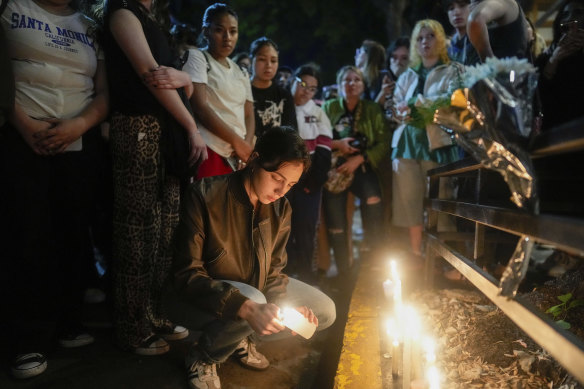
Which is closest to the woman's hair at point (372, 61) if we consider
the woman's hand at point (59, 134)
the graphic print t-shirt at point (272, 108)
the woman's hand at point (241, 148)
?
the graphic print t-shirt at point (272, 108)

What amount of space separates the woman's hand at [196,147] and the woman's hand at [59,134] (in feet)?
2.18

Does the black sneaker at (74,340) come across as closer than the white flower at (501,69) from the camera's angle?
No

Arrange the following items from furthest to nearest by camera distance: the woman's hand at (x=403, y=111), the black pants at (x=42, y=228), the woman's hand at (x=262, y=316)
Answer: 1. the woman's hand at (x=403, y=111)
2. the black pants at (x=42, y=228)
3. the woman's hand at (x=262, y=316)

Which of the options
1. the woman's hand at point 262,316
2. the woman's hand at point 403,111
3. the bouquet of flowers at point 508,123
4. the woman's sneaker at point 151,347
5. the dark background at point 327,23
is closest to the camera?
the bouquet of flowers at point 508,123

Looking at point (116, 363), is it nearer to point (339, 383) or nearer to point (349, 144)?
point (339, 383)

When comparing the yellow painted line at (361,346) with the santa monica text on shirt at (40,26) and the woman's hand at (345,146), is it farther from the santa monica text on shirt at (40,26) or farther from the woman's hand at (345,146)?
the santa monica text on shirt at (40,26)

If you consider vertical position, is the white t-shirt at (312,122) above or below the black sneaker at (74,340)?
above

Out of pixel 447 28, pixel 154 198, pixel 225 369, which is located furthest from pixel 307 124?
pixel 447 28

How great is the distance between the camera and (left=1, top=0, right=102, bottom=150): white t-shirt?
91.8 inches

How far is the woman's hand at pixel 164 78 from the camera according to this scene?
8.14 ft

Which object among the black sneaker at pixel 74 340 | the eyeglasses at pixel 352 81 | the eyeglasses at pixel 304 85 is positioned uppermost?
the eyeglasses at pixel 352 81

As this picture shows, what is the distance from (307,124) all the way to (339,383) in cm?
282

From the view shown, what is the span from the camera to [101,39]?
2613mm

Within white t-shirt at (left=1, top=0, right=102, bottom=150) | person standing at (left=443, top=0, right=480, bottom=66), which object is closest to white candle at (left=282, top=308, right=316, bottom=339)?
white t-shirt at (left=1, top=0, right=102, bottom=150)
